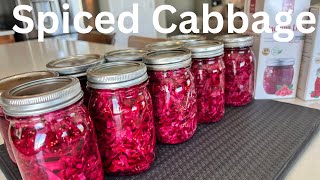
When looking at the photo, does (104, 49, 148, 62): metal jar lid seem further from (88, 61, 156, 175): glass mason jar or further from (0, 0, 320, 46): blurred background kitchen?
(0, 0, 320, 46): blurred background kitchen

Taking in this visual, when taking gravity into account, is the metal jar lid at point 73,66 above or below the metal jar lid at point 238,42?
below

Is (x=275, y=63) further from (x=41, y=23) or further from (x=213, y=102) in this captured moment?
(x=41, y=23)

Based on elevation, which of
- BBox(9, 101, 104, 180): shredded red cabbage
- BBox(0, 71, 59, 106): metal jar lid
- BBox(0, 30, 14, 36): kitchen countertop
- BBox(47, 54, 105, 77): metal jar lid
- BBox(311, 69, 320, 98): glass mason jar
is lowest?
BBox(311, 69, 320, 98): glass mason jar

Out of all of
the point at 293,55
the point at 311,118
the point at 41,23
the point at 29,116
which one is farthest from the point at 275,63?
the point at 41,23

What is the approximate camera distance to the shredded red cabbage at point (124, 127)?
405mm

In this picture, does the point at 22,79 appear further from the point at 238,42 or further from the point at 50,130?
the point at 238,42

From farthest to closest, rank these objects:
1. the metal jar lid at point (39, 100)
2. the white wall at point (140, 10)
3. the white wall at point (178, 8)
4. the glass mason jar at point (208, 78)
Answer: the white wall at point (178, 8)
the white wall at point (140, 10)
the glass mason jar at point (208, 78)
the metal jar lid at point (39, 100)

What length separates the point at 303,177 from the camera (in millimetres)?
420

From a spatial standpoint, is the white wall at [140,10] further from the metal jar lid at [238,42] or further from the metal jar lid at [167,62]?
the metal jar lid at [167,62]

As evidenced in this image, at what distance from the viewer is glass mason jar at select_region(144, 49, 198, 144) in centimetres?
48

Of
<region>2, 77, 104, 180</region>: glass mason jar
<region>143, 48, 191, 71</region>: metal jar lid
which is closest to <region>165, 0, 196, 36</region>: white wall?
<region>143, 48, 191, 71</region>: metal jar lid

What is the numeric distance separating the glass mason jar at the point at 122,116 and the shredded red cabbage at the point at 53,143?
5 cm

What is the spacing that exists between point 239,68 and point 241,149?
0.24m

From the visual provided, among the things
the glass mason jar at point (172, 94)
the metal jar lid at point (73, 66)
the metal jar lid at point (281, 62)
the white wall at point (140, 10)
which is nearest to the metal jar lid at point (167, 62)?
the glass mason jar at point (172, 94)
